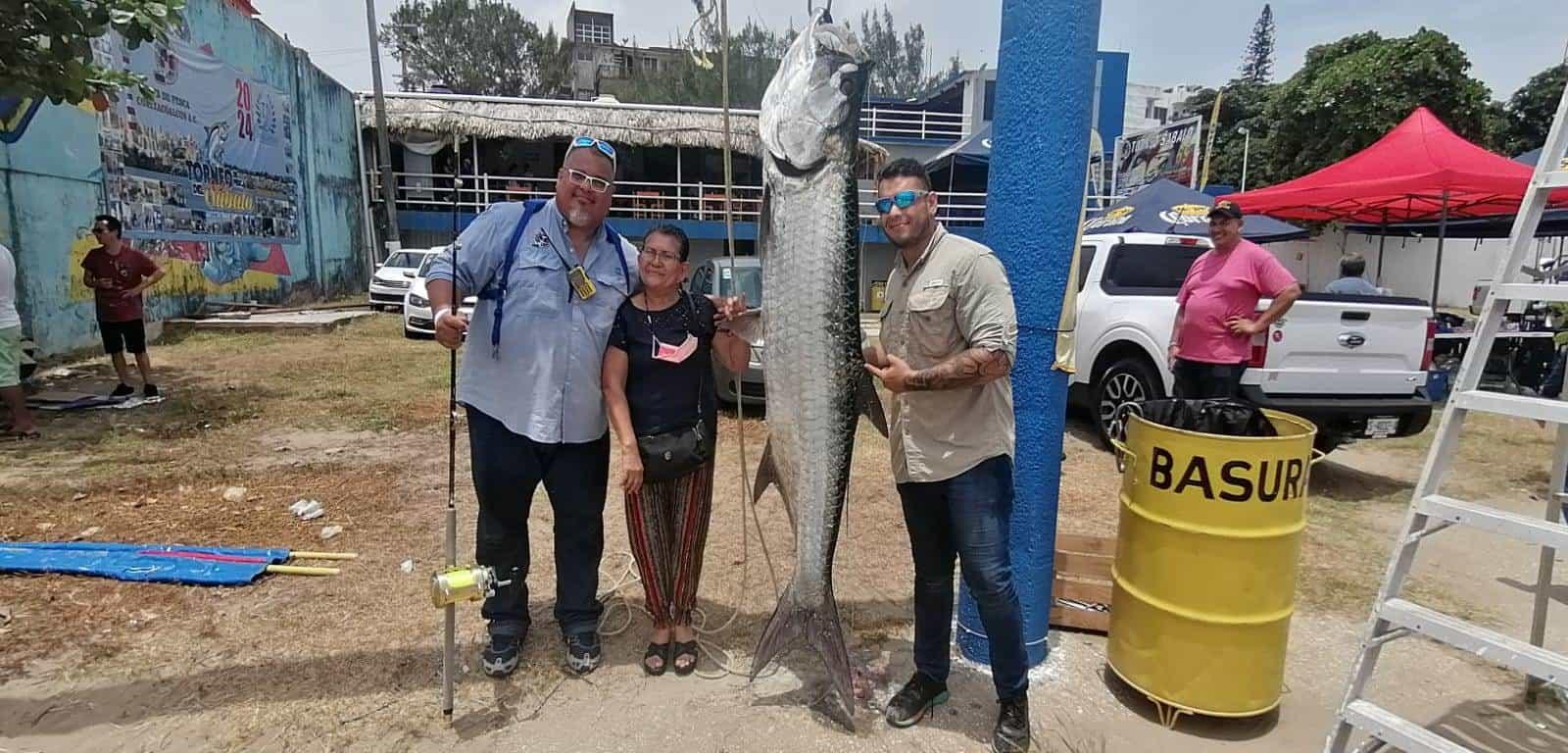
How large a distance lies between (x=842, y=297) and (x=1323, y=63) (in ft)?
117

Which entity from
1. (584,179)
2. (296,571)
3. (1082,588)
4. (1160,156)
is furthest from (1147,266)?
(1160,156)

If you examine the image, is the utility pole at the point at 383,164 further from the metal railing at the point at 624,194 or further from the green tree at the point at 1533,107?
the green tree at the point at 1533,107

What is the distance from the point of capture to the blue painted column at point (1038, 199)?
3197 millimetres

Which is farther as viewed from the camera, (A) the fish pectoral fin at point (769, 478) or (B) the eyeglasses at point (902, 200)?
(A) the fish pectoral fin at point (769, 478)

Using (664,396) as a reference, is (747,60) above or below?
above

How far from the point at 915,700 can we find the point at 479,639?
2.00 m

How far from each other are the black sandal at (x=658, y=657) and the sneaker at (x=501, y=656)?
1.80 ft

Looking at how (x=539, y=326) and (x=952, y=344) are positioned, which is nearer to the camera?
(x=952, y=344)

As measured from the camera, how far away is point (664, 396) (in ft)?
11.1

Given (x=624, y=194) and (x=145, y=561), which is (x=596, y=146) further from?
(x=624, y=194)

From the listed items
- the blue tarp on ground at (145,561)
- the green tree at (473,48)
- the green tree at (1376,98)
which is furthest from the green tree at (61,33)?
the green tree at (473,48)

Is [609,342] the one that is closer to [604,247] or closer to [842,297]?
[604,247]

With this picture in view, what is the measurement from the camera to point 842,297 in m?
2.87

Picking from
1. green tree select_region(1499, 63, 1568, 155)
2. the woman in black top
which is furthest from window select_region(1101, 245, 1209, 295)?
green tree select_region(1499, 63, 1568, 155)
